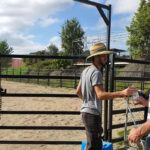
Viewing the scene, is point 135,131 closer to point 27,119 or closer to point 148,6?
point 27,119

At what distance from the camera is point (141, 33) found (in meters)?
18.2

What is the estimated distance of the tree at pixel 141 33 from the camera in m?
17.8

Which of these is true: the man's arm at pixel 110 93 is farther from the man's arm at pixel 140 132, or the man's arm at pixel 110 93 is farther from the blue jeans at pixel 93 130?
the man's arm at pixel 140 132

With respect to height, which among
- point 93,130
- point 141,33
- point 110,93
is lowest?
point 93,130

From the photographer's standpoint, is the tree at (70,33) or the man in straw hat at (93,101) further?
the tree at (70,33)

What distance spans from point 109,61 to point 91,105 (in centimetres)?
151

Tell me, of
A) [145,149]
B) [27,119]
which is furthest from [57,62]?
[145,149]

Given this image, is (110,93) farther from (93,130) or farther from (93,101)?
(93,130)

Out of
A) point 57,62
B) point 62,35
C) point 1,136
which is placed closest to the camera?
point 1,136

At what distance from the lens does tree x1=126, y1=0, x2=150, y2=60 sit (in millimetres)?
17844

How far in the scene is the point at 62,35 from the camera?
114 feet

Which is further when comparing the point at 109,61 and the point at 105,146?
the point at 109,61

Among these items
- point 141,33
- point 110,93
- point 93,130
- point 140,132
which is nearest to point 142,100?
point 110,93

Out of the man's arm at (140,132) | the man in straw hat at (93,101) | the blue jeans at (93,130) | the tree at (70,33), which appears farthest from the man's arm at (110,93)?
the tree at (70,33)
